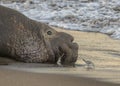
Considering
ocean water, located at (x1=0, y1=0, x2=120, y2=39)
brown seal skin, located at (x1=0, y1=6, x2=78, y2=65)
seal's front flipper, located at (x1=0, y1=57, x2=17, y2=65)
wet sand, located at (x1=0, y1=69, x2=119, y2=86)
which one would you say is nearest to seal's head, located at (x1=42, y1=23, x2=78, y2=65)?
brown seal skin, located at (x1=0, y1=6, x2=78, y2=65)

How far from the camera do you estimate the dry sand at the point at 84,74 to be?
376cm

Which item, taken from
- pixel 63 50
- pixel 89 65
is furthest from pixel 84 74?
pixel 63 50

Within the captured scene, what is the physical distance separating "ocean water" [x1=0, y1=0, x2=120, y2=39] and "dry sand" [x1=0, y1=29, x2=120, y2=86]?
6.09ft

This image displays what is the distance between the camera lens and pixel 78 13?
1070cm

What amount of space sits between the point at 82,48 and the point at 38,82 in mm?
2791

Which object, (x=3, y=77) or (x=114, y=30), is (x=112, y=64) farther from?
(x=114, y=30)

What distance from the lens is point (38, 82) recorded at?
12.3 feet

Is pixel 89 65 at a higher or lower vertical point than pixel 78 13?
lower

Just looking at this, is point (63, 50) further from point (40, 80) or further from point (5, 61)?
point (40, 80)

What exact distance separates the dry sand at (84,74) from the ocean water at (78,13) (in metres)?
1.86

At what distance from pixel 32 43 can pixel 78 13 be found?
17.7 ft

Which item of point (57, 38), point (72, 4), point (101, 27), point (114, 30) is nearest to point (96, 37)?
point (114, 30)

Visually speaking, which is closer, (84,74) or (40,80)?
(40,80)

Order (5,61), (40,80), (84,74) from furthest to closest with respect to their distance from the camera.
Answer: (5,61), (84,74), (40,80)
